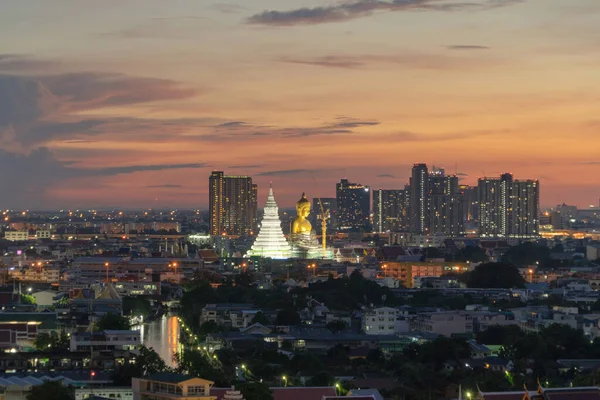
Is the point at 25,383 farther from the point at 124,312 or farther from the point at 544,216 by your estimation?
the point at 544,216

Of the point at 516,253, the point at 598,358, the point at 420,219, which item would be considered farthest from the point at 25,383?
the point at 420,219

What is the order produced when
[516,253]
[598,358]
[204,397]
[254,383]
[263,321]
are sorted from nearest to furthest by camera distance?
[204,397] < [254,383] < [598,358] < [263,321] < [516,253]

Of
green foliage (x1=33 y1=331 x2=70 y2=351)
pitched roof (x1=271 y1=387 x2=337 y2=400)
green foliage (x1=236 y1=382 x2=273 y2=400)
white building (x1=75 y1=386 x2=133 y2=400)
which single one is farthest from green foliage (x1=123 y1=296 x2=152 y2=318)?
green foliage (x1=236 y1=382 x2=273 y2=400)

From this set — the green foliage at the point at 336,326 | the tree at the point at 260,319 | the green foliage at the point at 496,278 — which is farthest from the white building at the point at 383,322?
the green foliage at the point at 496,278

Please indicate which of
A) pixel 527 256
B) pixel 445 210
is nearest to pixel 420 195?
pixel 445 210

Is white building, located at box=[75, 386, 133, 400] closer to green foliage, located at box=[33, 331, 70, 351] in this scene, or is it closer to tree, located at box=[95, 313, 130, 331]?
green foliage, located at box=[33, 331, 70, 351]

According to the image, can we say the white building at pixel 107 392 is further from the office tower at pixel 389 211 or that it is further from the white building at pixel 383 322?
the office tower at pixel 389 211
